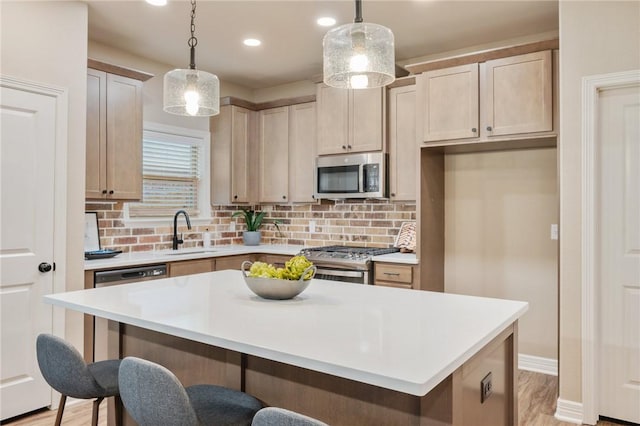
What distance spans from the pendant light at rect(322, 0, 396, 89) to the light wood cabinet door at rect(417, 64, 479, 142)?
6.44ft

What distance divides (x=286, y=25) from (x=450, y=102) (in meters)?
1.42

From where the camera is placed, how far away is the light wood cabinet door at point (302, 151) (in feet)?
15.4

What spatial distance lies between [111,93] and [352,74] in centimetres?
255

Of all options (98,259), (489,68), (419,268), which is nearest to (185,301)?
(98,259)

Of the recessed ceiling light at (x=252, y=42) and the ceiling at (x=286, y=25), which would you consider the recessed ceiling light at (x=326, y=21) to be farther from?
the recessed ceiling light at (x=252, y=42)

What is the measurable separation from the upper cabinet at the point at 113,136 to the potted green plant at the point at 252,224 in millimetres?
1511

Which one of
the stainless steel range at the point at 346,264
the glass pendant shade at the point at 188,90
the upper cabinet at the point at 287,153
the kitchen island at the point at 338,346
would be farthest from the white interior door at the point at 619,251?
the upper cabinet at the point at 287,153

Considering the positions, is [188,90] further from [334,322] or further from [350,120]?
[350,120]

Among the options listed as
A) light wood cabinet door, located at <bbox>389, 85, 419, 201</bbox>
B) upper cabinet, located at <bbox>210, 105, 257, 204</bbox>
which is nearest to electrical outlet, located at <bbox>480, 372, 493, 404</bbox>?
light wood cabinet door, located at <bbox>389, 85, 419, 201</bbox>

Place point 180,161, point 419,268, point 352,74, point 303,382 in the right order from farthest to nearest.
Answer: point 180,161
point 419,268
point 352,74
point 303,382

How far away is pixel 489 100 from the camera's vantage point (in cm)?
346

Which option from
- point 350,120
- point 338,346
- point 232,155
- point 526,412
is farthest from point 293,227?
point 338,346

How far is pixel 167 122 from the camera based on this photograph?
14.9 feet

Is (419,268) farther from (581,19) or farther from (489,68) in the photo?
(581,19)
